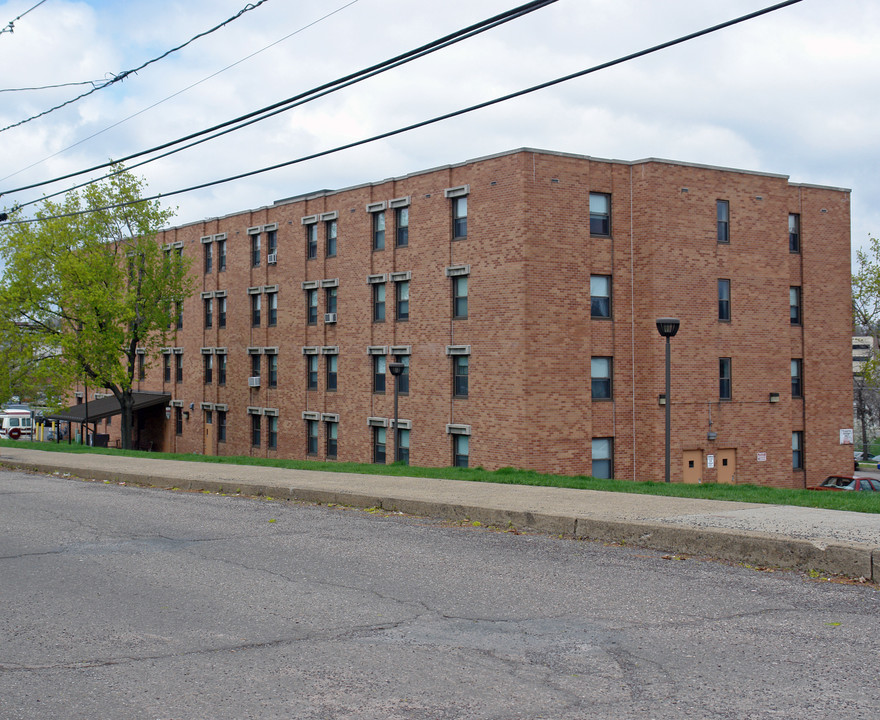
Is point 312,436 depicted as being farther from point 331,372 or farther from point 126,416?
point 126,416

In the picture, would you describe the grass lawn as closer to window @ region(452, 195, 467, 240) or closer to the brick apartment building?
the brick apartment building

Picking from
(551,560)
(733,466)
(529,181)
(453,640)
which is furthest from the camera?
(733,466)

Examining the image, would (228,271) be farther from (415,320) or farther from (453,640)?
(453,640)

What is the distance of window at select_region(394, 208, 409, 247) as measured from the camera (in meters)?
32.6

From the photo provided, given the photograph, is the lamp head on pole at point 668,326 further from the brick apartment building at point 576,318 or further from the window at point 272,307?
the window at point 272,307

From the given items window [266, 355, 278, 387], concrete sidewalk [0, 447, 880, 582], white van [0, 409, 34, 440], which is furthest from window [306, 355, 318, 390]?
white van [0, 409, 34, 440]

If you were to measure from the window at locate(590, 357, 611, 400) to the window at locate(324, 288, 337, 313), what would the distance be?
1138cm

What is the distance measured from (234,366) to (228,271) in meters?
4.36

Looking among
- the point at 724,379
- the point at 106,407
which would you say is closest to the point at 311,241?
the point at 724,379

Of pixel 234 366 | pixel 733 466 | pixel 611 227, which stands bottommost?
pixel 733 466

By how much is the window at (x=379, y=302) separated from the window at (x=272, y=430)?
817 centimetres

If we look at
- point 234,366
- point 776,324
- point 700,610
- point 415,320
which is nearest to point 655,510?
point 700,610

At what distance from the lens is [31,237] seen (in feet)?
110

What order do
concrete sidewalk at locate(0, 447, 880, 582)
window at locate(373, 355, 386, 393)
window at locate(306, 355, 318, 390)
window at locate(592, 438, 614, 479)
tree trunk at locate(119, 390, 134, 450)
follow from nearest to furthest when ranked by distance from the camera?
concrete sidewalk at locate(0, 447, 880, 582), window at locate(592, 438, 614, 479), window at locate(373, 355, 386, 393), window at locate(306, 355, 318, 390), tree trunk at locate(119, 390, 134, 450)
